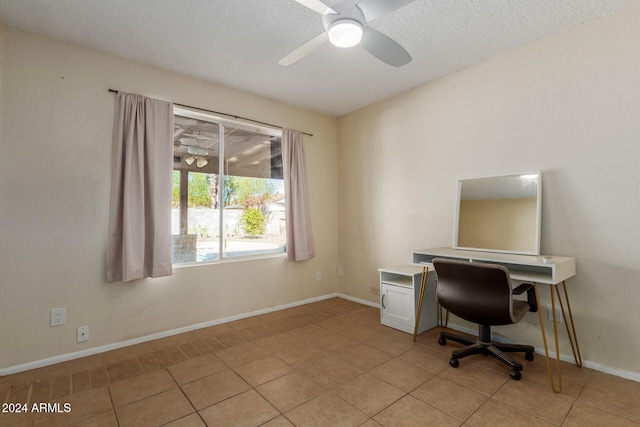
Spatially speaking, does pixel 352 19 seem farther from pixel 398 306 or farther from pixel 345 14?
pixel 398 306

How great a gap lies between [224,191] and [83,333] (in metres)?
1.76

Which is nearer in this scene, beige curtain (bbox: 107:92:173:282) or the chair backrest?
the chair backrest

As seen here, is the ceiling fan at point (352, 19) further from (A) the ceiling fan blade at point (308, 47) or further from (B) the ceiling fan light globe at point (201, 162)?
(B) the ceiling fan light globe at point (201, 162)

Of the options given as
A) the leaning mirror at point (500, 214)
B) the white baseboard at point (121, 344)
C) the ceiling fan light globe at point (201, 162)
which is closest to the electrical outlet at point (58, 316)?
the white baseboard at point (121, 344)

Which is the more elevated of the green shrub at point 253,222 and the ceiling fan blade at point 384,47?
the ceiling fan blade at point 384,47

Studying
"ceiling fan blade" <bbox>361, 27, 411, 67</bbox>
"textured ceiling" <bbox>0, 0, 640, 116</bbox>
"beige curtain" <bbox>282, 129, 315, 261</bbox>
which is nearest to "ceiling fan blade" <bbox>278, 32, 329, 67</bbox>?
"ceiling fan blade" <bbox>361, 27, 411, 67</bbox>

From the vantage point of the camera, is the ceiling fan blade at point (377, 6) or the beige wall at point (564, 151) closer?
the ceiling fan blade at point (377, 6)

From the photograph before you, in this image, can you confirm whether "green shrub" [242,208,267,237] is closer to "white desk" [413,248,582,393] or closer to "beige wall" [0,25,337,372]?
"beige wall" [0,25,337,372]

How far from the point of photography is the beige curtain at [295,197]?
3.70m

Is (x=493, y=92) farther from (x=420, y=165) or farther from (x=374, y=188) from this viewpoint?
(x=374, y=188)

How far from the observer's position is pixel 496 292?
Result: 1.99m

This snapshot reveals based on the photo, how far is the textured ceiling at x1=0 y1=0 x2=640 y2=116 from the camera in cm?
205

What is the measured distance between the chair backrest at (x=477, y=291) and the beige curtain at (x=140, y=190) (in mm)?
2429

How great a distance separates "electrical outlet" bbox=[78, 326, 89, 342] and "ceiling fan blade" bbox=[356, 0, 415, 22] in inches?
122
